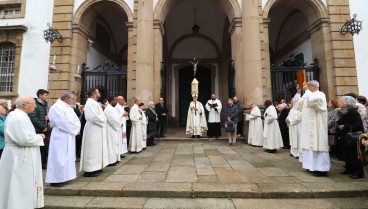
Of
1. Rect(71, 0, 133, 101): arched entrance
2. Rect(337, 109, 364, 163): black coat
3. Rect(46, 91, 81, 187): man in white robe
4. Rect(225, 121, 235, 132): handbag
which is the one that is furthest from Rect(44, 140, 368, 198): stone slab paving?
Rect(71, 0, 133, 101): arched entrance

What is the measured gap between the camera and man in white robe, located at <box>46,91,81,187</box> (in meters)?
3.46

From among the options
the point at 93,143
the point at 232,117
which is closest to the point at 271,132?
the point at 232,117

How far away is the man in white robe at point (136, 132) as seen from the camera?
6.31m

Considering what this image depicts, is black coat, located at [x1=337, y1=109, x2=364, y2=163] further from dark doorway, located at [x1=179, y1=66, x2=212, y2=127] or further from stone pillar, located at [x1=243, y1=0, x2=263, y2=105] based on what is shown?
dark doorway, located at [x1=179, y1=66, x2=212, y2=127]

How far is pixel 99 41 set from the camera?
39.9 feet

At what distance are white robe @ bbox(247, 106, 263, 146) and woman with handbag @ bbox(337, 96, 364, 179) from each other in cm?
323

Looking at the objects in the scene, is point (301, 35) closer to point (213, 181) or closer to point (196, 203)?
point (213, 181)

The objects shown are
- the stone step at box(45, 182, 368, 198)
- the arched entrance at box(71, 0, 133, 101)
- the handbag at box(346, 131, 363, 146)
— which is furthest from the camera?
the arched entrance at box(71, 0, 133, 101)

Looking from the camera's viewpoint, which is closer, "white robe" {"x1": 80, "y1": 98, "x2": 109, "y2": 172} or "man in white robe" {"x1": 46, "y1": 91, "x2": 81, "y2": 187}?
"man in white robe" {"x1": 46, "y1": 91, "x2": 81, "y2": 187}

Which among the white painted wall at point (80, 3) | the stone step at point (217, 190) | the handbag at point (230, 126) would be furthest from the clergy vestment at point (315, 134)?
the white painted wall at point (80, 3)

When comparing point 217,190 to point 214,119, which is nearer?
point 217,190

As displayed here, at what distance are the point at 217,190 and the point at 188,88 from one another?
11.6 meters

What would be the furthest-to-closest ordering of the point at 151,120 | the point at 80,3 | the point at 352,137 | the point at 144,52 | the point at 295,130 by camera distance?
the point at 80,3
the point at 144,52
the point at 151,120
the point at 295,130
the point at 352,137

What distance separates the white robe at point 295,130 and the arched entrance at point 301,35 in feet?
13.3
